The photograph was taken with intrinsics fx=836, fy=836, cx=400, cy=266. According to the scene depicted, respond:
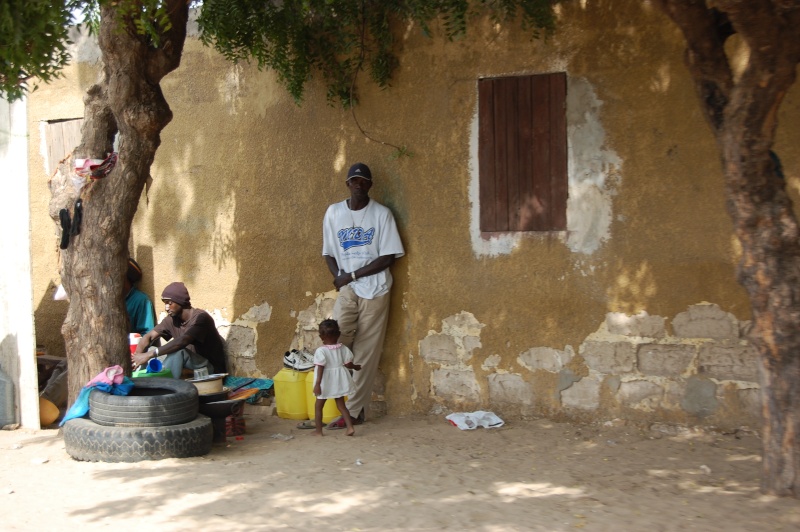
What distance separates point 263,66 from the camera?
24.9ft

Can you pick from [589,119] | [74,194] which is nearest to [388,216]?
[589,119]

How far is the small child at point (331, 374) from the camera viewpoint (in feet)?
21.3

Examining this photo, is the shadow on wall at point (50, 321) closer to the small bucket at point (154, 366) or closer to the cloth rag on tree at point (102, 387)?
the small bucket at point (154, 366)

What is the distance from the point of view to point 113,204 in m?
6.46

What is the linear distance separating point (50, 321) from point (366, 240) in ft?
14.1

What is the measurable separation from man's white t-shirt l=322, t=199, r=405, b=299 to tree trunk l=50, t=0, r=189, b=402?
1.63m

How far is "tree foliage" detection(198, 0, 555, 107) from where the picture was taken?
6.36m

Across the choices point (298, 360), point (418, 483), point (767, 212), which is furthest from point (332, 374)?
point (767, 212)

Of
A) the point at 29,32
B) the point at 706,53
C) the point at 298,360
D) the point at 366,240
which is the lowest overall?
the point at 298,360

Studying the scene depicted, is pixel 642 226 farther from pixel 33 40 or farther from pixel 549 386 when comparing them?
pixel 33 40

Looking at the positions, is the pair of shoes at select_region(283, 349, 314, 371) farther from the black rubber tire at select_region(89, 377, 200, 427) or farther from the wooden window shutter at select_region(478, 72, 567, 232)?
the wooden window shutter at select_region(478, 72, 567, 232)

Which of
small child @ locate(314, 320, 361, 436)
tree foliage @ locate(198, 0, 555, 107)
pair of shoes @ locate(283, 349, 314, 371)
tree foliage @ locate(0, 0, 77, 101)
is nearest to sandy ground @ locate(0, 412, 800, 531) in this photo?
small child @ locate(314, 320, 361, 436)

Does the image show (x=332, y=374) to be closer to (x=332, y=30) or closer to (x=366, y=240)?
(x=366, y=240)

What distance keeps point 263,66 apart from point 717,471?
5071mm
